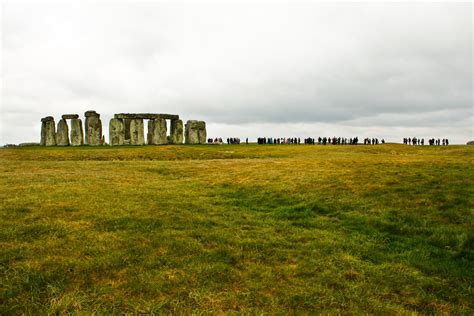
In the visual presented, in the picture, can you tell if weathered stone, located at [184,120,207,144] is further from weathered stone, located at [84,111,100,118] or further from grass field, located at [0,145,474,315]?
grass field, located at [0,145,474,315]

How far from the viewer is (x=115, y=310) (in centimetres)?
610

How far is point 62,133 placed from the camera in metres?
48.4

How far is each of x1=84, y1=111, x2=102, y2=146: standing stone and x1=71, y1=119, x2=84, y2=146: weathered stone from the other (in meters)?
0.88

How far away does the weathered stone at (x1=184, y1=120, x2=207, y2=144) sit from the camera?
5450 cm

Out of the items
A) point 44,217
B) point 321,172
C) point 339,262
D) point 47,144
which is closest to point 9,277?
point 44,217

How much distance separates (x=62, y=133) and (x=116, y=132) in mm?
6583

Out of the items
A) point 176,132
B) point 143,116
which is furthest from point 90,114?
point 176,132

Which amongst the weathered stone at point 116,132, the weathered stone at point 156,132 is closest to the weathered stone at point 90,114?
the weathered stone at point 116,132

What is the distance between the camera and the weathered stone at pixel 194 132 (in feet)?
179

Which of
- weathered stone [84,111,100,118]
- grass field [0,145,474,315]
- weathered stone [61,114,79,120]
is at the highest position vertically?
weathered stone [84,111,100,118]

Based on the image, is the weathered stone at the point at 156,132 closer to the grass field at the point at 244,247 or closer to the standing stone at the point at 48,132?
the standing stone at the point at 48,132

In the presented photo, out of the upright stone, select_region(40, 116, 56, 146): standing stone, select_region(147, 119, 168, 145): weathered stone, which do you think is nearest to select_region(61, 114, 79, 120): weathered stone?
select_region(40, 116, 56, 146): standing stone

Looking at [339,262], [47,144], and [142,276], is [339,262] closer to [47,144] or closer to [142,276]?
[142,276]

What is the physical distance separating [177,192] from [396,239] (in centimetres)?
905
